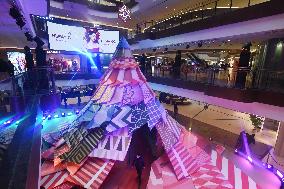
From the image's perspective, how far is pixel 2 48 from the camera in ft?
69.9

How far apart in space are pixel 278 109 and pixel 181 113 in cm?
1289

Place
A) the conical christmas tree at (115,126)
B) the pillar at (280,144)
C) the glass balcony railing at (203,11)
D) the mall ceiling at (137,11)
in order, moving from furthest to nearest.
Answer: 1. the mall ceiling at (137,11)
2. the glass balcony railing at (203,11)
3. the pillar at (280,144)
4. the conical christmas tree at (115,126)

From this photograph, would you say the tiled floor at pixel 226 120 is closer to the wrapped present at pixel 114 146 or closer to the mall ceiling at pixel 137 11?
the mall ceiling at pixel 137 11

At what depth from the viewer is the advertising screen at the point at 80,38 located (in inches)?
739

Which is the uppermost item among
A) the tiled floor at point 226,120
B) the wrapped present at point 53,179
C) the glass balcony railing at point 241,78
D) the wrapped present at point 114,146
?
the glass balcony railing at point 241,78

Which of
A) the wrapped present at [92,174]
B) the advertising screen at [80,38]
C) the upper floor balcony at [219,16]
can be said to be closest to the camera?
the wrapped present at [92,174]

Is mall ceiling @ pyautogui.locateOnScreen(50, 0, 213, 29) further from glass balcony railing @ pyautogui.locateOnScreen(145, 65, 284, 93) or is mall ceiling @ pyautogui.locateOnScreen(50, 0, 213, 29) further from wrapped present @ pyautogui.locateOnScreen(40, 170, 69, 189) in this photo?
wrapped present @ pyautogui.locateOnScreen(40, 170, 69, 189)

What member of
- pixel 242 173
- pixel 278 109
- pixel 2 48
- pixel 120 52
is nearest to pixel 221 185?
pixel 242 173

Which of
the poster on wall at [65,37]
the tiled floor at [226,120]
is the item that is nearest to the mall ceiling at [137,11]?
the poster on wall at [65,37]

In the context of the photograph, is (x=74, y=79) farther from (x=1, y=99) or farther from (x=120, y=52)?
(x=1, y=99)

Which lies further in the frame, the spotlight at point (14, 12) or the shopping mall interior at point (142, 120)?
the shopping mall interior at point (142, 120)

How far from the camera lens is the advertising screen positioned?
61.6 ft

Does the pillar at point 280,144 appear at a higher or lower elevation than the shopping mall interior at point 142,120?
lower

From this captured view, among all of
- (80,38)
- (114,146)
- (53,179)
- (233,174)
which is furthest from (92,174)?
(80,38)
